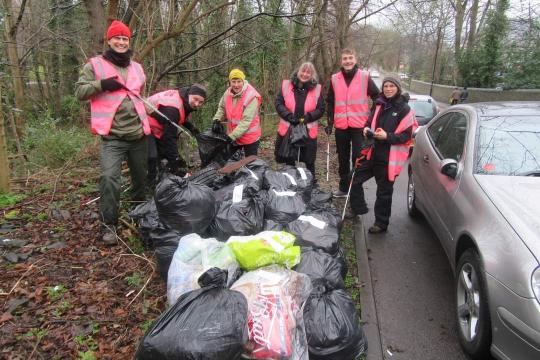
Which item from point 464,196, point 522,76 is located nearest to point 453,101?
point 522,76

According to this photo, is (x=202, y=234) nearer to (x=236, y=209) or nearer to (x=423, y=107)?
(x=236, y=209)

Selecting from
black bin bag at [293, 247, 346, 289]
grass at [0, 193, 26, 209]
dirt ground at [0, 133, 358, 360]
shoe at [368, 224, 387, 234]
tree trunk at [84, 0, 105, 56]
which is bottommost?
shoe at [368, 224, 387, 234]

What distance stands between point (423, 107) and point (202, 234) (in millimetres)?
7975

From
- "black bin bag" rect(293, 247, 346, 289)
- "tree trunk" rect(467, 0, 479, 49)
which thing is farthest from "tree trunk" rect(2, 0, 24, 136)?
"tree trunk" rect(467, 0, 479, 49)

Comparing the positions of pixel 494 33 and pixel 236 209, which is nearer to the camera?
pixel 236 209

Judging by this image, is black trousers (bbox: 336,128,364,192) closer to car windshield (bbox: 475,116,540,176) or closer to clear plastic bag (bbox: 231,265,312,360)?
car windshield (bbox: 475,116,540,176)

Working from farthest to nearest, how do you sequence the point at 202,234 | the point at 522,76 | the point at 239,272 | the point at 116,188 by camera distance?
1. the point at 522,76
2. the point at 116,188
3. the point at 202,234
4. the point at 239,272

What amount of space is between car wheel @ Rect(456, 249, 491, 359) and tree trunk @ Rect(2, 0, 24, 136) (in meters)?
8.05

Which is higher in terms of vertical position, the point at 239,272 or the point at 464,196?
the point at 464,196

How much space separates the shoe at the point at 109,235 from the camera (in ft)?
12.1

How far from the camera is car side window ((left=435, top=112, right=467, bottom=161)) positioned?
364 cm

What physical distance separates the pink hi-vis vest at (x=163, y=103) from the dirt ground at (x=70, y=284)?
86 cm

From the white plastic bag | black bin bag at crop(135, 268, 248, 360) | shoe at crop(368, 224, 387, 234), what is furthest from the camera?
shoe at crop(368, 224, 387, 234)

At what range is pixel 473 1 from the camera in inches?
1094
